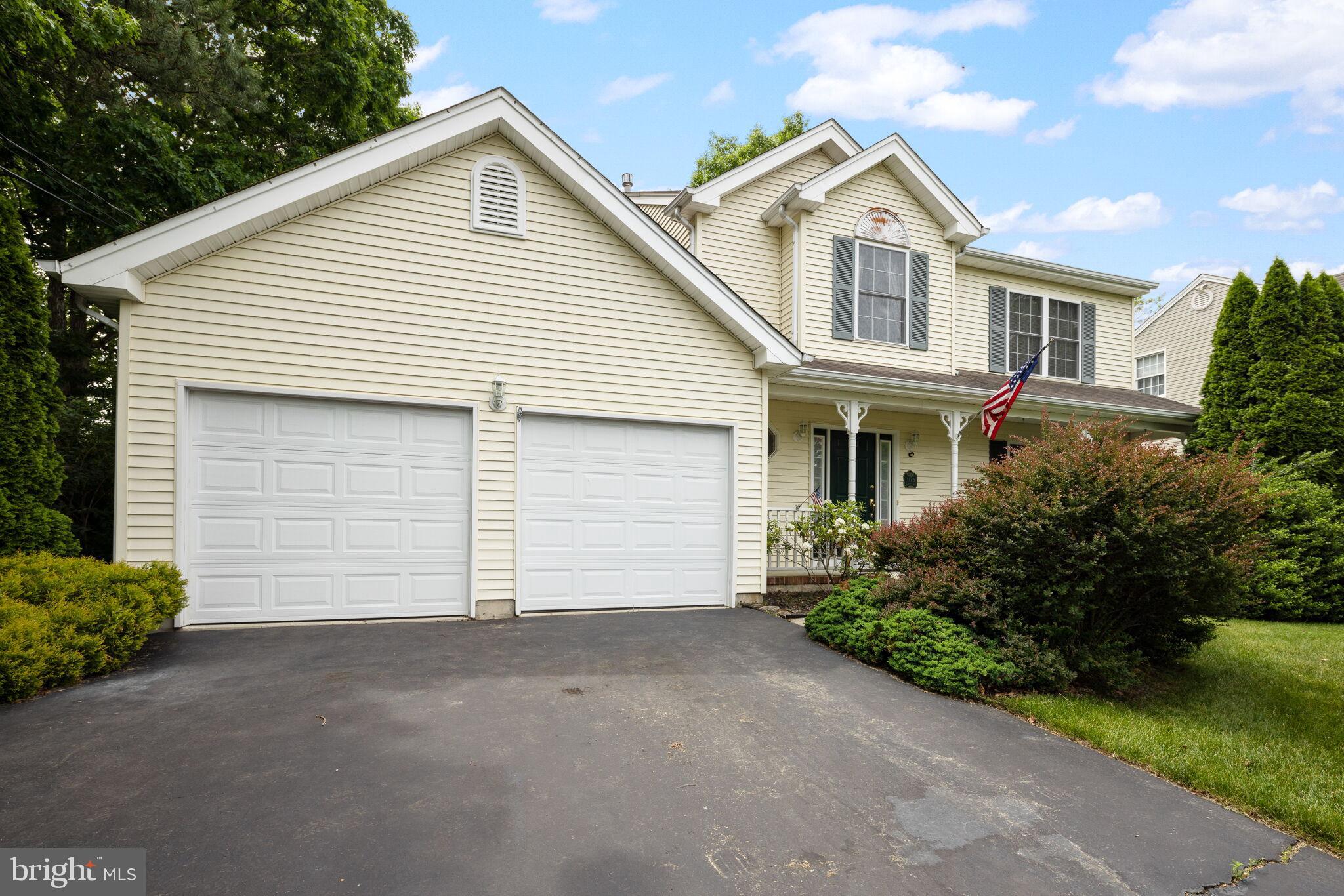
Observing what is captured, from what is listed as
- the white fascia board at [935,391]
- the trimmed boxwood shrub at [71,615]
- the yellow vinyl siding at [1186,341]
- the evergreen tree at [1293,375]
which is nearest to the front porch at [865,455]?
the white fascia board at [935,391]

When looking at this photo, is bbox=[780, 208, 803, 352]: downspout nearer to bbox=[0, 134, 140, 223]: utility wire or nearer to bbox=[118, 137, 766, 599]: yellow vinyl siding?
bbox=[118, 137, 766, 599]: yellow vinyl siding

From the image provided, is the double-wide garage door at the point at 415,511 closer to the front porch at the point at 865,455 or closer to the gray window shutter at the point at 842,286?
the front porch at the point at 865,455

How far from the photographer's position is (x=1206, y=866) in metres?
2.83

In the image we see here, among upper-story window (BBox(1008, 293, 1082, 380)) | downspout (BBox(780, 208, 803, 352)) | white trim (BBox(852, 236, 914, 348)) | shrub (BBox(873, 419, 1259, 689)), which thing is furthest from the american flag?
upper-story window (BBox(1008, 293, 1082, 380))

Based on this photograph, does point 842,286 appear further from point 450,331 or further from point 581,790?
→ point 581,790

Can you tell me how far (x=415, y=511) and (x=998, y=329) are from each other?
11650 millimetres

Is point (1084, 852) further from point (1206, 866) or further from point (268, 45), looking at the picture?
point (268, 45)

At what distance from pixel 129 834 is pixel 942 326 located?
12.6 metres

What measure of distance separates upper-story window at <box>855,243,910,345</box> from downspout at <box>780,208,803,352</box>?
1.12m

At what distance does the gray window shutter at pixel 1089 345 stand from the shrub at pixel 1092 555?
8.80 metres

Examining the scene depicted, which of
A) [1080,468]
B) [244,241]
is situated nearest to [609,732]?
[1080,468]

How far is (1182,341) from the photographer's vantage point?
19.3 metres

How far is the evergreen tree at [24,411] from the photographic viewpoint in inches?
230

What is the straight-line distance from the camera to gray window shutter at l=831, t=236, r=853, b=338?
11.3 metres
